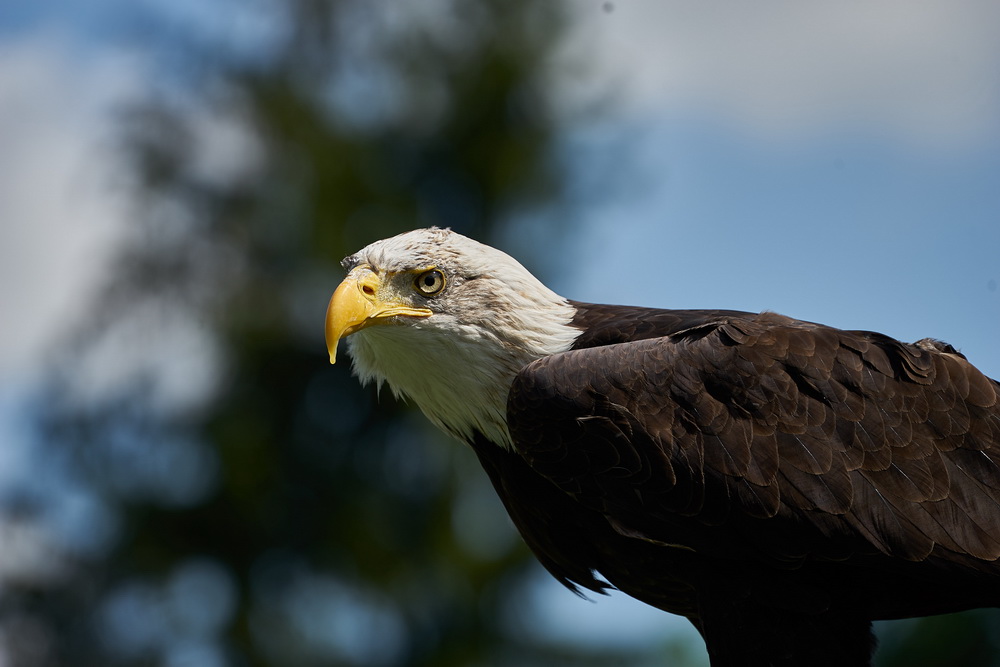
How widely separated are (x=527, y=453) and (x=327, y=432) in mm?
15677

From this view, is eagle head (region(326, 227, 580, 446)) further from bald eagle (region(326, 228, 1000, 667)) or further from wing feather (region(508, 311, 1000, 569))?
wing feather (region(508, 311, 1000, 569))

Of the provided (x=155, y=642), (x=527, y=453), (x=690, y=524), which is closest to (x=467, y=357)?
(x=527, y=453)

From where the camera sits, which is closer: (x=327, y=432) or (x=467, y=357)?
(x=467, y=357)

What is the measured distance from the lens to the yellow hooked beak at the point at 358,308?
4.85 meters

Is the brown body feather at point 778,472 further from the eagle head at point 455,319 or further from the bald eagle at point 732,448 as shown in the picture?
the eagle head at point 455,319

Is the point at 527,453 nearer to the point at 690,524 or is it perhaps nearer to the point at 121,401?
the point at 690,524

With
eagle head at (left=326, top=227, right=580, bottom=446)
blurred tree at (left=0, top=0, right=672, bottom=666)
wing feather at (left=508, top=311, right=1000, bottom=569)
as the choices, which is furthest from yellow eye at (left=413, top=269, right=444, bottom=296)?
blurred tree at (left=0, top=0, right=672, bottom=666)

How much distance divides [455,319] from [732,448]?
1.33m

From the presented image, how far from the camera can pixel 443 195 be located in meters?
20.8

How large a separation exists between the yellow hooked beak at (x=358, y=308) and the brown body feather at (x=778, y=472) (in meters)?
0.66

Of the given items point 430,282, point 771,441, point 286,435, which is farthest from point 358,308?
point 286,435

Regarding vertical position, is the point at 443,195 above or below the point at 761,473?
above

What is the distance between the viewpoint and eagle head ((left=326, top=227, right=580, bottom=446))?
5012mm

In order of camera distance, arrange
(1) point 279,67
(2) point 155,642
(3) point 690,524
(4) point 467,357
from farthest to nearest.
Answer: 1. (1) point 279,67
2. (2) point 155,642
3. (4) point 467,357
4. (3) point 690,524
